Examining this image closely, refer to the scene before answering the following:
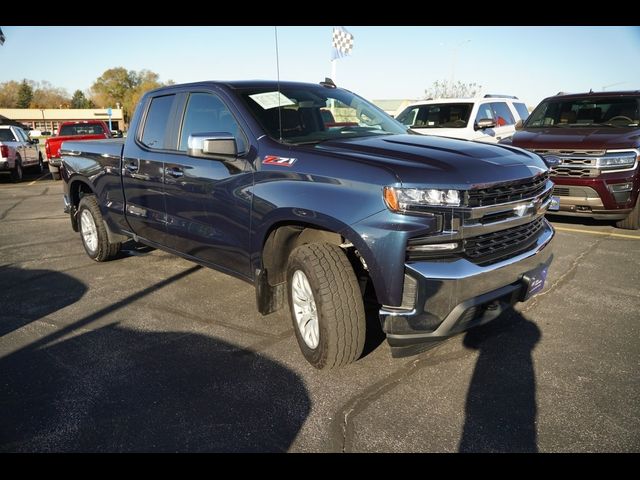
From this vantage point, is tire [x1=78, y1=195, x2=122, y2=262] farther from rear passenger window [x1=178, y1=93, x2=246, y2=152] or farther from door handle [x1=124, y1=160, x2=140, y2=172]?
rear passenger window [x1=178, y1=93, x2=246, y2=152]

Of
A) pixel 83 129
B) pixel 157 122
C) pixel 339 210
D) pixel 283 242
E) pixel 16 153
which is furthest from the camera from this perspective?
pixel 83 129

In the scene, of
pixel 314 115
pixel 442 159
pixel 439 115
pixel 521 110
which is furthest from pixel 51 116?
pixel 442 159

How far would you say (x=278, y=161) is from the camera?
3.24 metres

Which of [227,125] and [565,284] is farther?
[565,284]

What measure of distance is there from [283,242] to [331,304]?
0.71 meters

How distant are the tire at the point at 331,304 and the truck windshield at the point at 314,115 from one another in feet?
2.96

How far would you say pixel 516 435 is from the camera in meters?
2.50

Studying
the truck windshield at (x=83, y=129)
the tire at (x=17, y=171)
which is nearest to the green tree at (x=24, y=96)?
the truck windshield at (x=83, y=129)

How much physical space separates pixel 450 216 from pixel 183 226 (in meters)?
2.34

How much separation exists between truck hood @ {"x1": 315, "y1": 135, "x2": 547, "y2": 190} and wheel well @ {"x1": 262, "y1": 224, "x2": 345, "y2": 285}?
58 cm

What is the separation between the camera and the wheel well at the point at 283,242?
334 centimetres

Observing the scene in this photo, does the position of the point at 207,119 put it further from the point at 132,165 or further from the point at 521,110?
the point at 521,110
